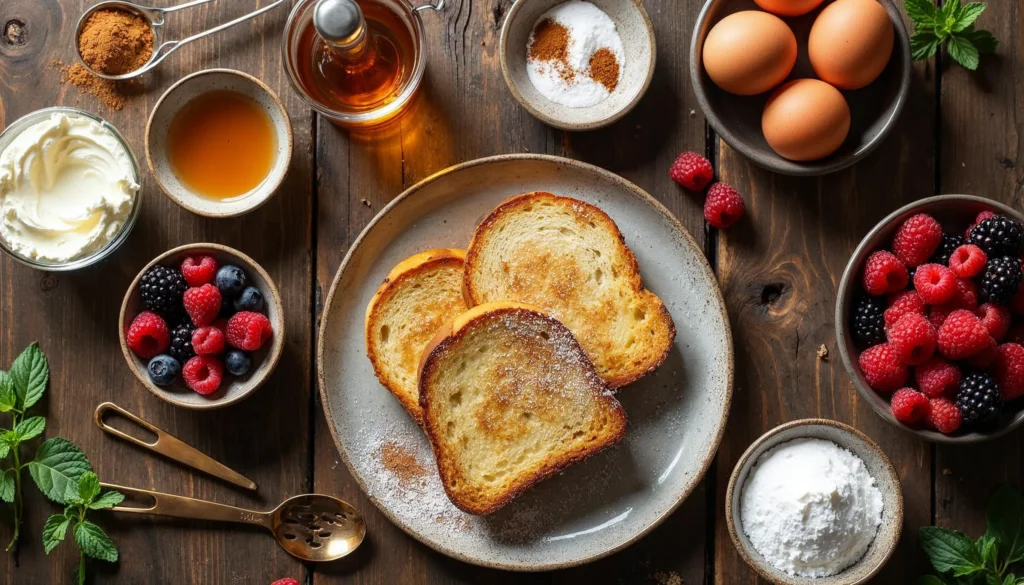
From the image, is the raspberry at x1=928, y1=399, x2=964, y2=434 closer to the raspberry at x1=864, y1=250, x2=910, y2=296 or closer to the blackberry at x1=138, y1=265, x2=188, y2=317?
the raspberry at x1=864, y1=250, x2=910, y2=296

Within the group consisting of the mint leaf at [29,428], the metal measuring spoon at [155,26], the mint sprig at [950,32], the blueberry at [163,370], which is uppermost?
the metal measuring spoon at [155,26]

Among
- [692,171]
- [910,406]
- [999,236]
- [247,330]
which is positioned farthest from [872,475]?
[247,330]

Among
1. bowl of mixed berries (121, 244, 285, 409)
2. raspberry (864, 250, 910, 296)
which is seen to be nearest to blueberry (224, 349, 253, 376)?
bowl of mixed berries (121, 244, 285, 409)

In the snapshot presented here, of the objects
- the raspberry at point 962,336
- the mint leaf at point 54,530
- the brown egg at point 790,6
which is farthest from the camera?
the mint leaf at point 54,530

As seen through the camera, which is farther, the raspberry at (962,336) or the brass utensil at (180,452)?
the brass utensil at (180,452)

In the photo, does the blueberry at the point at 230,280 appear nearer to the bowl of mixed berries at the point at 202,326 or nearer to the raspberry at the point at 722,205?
the bowl of mixed berries at the point at 202,326

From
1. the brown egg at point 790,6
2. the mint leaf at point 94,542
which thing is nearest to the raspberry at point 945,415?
the brown egg at point 790,6
